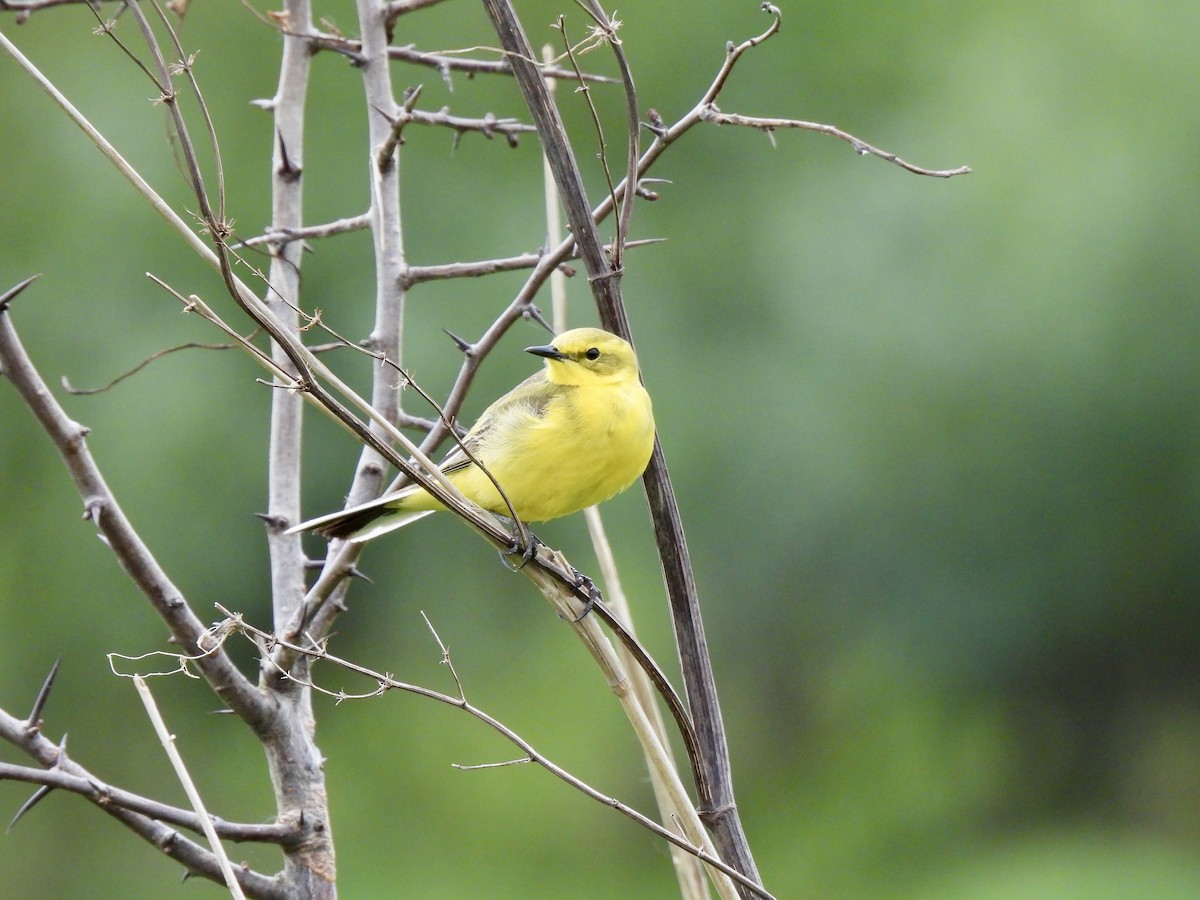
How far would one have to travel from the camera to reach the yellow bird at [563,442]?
2.87m

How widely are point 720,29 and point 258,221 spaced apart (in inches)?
164

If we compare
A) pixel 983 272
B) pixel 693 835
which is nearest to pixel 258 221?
pixel 983 272

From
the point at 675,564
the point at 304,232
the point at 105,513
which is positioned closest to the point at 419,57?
the point at 304,232

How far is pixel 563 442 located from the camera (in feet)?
9.91

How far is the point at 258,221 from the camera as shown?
27.0 ft

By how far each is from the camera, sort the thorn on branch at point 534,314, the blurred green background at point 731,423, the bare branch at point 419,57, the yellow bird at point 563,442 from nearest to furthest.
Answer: the thorn on branch at point 534,314, the bare branch at point 419,57, the yellow bird at point 563,442, the blurred green background at point 731,423

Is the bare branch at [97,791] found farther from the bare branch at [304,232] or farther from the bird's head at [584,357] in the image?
the bird's head at [584,357]

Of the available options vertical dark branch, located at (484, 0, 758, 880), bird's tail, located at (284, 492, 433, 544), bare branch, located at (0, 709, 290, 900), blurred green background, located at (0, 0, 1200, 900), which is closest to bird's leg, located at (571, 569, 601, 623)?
vertical dark branch, located at (484, 0, 758, 880)

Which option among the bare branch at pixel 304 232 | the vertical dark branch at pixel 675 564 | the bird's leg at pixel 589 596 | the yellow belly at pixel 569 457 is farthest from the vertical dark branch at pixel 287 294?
the vertical dark branch at pixel 675 564

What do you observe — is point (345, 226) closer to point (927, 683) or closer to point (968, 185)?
point (968, 185)

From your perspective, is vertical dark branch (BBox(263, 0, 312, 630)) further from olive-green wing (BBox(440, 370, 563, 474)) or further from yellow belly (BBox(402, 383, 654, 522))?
olive-green wing (BBox(440, 370, 563, 474))

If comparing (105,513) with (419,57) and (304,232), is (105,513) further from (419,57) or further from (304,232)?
(419,57)

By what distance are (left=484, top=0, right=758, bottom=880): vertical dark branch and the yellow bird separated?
2.55 ft

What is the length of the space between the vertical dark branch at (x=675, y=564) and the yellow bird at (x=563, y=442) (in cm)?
78
